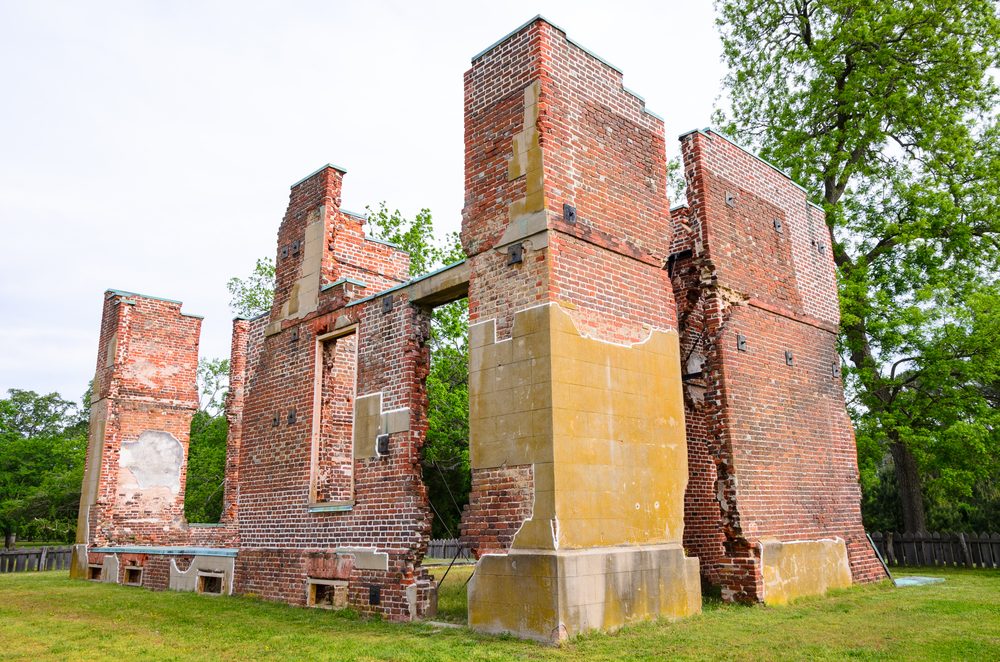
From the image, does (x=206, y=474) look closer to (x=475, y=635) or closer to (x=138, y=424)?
(x=138, y=424)

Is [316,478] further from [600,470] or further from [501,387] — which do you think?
[600,470]

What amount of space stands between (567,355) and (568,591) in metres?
2.43

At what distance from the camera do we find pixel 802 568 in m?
10.2

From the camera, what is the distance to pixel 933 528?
19.3 meters

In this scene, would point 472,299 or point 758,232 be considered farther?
point 758,232

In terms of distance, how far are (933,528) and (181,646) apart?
1946 cm

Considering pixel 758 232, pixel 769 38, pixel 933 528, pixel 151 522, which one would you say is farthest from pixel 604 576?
pixel 769 38

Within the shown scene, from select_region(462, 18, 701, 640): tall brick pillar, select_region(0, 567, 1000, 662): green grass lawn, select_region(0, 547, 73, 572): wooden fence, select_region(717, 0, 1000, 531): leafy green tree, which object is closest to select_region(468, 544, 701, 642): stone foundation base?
select_region(462, 18, 701, 640): tall brick pillar

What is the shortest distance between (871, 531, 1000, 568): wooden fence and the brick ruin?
19.2ft

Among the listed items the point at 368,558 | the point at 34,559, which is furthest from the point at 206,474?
the point at 368,558

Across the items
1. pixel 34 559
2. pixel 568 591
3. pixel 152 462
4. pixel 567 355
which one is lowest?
pixel 34 559

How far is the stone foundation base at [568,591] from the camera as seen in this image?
272 inches

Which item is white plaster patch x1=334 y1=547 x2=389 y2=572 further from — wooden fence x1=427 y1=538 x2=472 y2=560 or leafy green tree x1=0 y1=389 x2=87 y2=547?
leafy green tree x1=0 y1=389 x2=87 y2=547

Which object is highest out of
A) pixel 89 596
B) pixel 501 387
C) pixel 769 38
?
pixel 769 38
